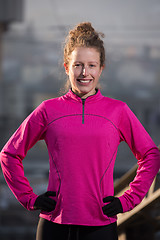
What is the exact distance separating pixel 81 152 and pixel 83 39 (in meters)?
0.40

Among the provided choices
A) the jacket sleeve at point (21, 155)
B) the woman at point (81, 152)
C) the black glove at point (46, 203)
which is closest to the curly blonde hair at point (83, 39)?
the woman at point (81, 152)

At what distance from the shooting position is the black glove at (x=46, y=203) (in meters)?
1.59

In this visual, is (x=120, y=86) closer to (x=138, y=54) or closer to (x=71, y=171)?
(x=138, y=54)

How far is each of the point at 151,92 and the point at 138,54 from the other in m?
6.18

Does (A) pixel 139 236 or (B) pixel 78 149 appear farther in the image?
(A) pixel 139 236

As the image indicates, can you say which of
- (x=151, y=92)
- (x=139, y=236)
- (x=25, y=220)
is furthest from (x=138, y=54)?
(x=139, y=236)

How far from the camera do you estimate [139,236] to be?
3.31 meters

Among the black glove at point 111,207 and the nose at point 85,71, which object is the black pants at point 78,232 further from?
the nose at point 85,71

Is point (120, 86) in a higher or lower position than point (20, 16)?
lower

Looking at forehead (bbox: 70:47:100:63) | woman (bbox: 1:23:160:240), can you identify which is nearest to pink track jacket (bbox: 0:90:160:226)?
woman (bbox: 1:23:160:240)

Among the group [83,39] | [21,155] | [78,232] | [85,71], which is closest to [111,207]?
[78,232]

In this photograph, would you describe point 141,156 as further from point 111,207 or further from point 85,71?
point 85,71

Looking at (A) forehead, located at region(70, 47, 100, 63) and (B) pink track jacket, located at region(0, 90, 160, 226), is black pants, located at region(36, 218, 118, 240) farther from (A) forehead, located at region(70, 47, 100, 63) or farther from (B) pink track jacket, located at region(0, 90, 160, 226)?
(A) forehead, located at region(70, 47, 100, 63)

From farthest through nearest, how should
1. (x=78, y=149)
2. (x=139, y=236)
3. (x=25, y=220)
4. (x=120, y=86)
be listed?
(x=120, y=86) < (x=25, y=220) < (x=139, y=236) < (x=78, y=149)
